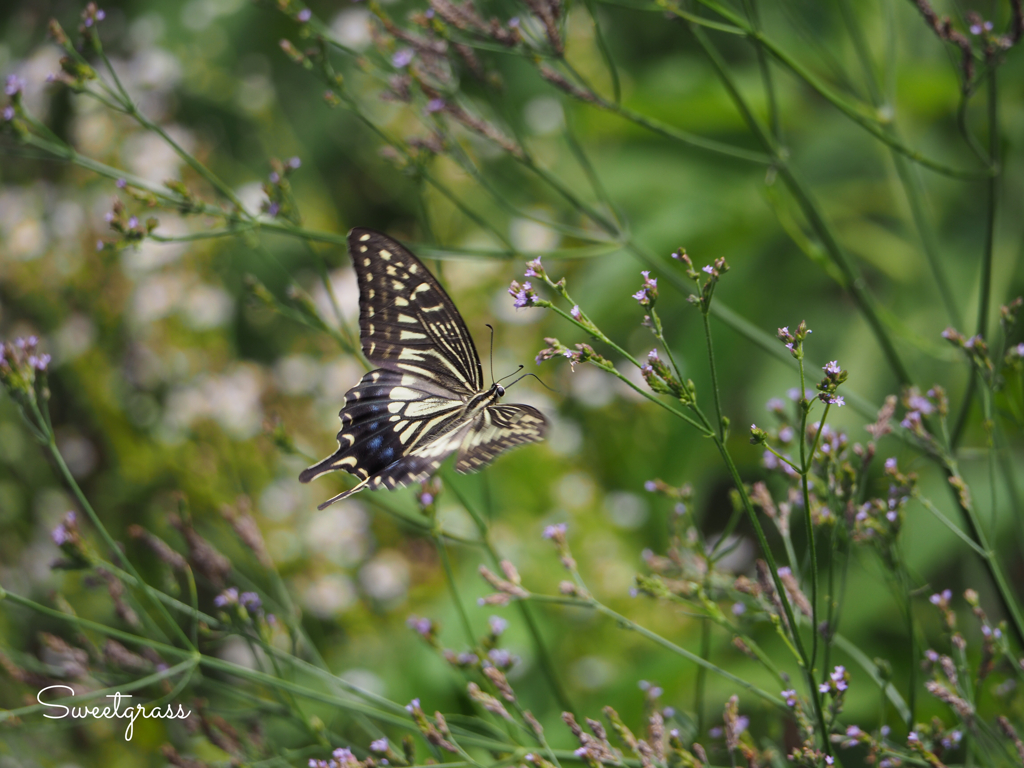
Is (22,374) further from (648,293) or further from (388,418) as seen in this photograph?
(648,293)

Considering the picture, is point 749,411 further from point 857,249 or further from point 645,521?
point 857,249

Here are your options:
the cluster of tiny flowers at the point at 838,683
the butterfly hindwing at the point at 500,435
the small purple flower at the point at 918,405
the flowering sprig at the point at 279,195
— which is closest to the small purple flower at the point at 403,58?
the flowering sprig at the point at 279,195

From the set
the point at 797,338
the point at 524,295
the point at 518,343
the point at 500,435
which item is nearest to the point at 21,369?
the point at 500,435

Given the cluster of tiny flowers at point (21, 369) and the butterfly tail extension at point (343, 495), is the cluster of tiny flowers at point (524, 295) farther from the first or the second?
the cluster of tiny flowers at point (21, 369)

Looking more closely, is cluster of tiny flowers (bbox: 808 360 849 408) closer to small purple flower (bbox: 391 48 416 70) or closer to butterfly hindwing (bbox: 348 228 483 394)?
butterfly hindwing (bbox: 348 228 483 394)

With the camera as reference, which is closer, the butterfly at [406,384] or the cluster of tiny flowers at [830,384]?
the cluster of tiny flowers at [830,384]
